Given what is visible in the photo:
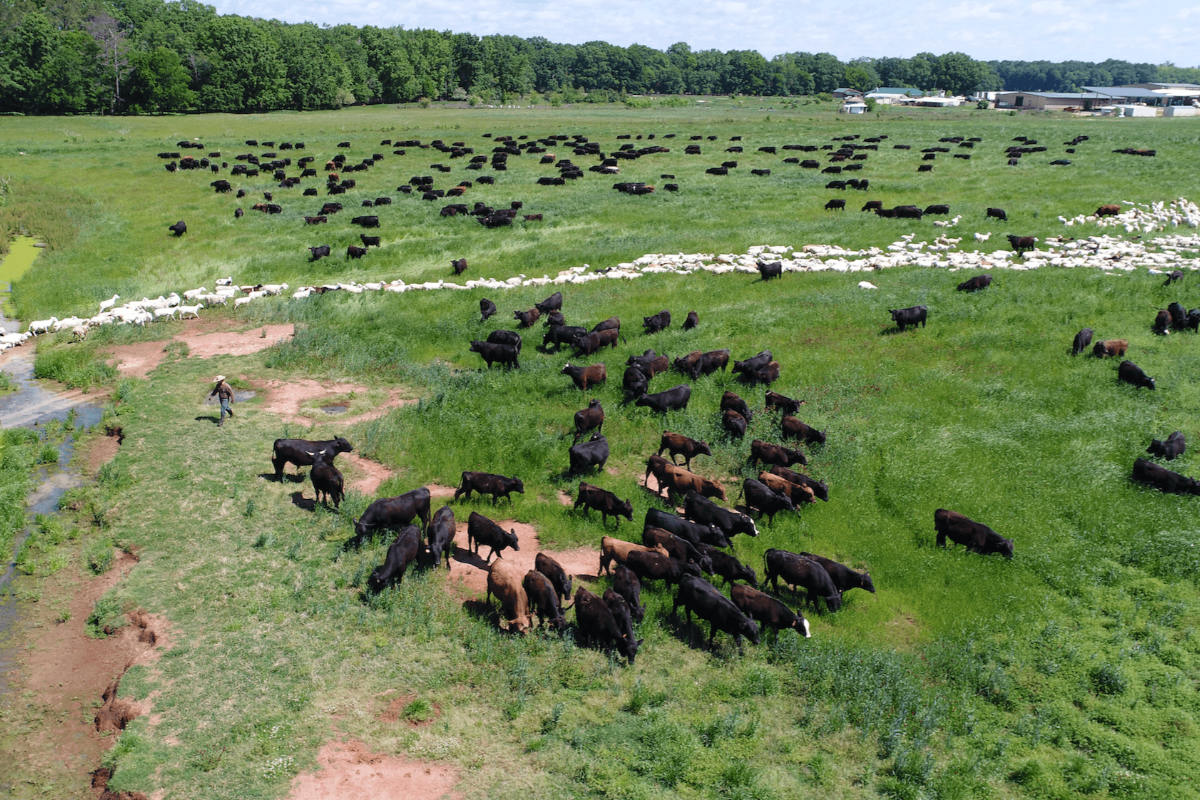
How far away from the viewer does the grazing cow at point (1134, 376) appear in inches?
775

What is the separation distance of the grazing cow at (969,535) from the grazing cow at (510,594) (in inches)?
317

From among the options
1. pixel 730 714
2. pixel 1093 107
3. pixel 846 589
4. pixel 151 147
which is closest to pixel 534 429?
pixel 846 589

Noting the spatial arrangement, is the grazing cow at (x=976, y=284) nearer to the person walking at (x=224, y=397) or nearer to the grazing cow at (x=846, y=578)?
the grazing cow at (x=846, y=578)

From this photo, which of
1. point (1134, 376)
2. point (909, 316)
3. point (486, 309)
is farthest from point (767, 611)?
point (486, 309)

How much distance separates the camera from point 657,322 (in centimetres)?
2481

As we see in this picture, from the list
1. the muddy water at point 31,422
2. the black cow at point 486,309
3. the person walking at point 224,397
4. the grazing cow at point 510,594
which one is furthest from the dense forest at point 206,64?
the grazing cow at point 510,594

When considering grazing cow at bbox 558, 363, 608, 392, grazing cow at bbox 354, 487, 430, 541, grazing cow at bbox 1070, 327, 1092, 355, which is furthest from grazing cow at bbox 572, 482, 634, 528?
grazing cow at bbox 1070, 327, 1092, 355

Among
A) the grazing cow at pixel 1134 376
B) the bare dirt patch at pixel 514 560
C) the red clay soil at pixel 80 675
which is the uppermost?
the grazing cow at pixel 1134 376

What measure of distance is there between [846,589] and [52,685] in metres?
12.7

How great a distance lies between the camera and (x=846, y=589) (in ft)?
43.1

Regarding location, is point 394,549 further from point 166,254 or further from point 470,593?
point 166,254

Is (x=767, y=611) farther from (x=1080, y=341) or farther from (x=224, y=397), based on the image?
(x=1080, y=341)

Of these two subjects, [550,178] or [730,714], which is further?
[550,178]

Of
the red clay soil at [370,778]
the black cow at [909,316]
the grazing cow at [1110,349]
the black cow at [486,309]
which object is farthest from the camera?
the black cow at [486,309]
